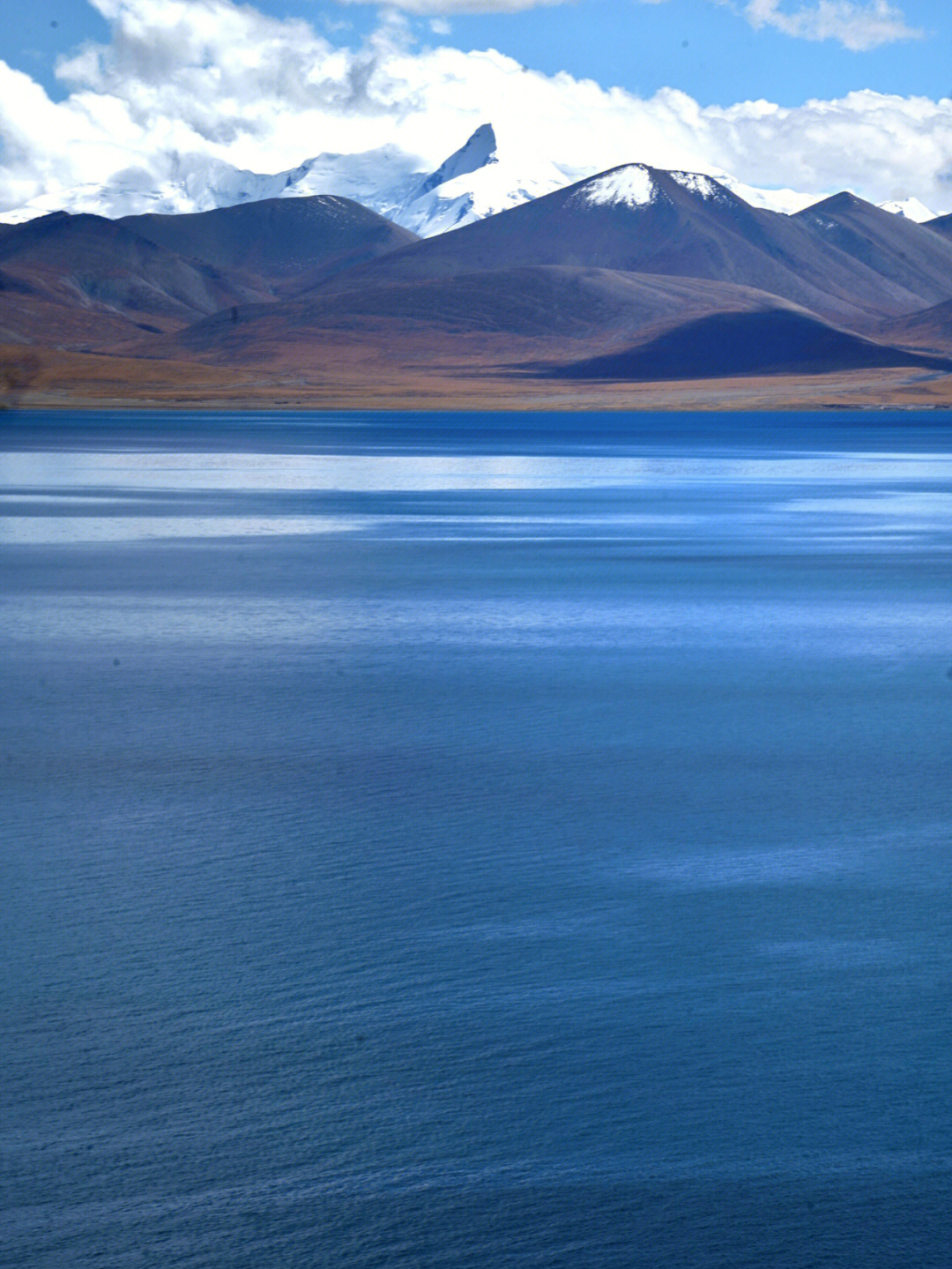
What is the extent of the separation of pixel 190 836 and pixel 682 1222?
6.41 m

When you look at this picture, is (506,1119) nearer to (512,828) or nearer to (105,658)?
(512,828)

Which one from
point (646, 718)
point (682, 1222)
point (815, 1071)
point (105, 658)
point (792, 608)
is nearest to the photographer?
point (682, 1222)

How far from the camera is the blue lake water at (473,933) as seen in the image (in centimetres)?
796

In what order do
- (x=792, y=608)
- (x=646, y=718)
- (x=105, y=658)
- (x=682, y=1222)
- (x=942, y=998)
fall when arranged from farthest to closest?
1. (x=792, y=608)
2. (x=105, y=658)
3. (x=646, y=718)
4. (x=942, y=998)
5. (x=682, y=1222)

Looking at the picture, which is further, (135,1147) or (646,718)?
(646,718)

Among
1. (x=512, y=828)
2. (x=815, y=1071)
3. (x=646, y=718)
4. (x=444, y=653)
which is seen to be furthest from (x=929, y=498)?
(x=815, y=1071)

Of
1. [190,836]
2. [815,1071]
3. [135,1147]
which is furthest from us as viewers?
[190,836]

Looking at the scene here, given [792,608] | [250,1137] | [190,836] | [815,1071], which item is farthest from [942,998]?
[792,608]

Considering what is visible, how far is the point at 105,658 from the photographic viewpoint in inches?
851

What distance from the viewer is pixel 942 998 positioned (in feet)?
33.8

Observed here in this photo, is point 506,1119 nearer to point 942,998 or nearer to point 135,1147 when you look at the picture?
point 135,1147

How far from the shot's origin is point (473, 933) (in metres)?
11.2

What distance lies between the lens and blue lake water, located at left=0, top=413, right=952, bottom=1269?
796cm

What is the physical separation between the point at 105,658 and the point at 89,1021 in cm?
1215
